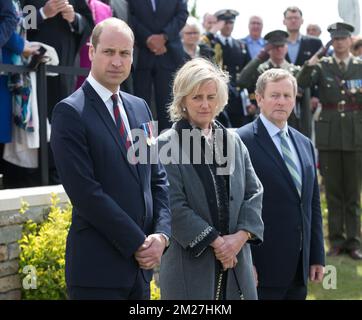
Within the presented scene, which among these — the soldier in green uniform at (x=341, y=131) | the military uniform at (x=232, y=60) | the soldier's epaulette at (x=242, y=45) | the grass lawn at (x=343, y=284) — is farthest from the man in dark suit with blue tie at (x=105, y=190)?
the soldier's epaulette at (x=242, y=45)

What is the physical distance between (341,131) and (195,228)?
4.43 metres

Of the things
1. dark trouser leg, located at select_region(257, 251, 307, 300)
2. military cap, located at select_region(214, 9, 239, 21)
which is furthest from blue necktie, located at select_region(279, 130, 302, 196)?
military cap, located at select_region(214, 9, 239, 21)

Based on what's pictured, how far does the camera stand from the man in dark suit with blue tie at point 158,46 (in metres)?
7.31

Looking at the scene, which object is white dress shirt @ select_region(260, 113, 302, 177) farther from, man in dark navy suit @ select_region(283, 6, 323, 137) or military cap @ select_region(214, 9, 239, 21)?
military cap @ select_region(214, 9, 239, 21)

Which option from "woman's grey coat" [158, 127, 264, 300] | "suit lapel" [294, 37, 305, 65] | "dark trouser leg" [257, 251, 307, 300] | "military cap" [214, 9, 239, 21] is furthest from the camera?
"military cap" [214, 9, 239, 21]

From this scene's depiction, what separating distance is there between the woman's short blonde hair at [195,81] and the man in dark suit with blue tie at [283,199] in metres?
0.68

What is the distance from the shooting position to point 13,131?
6.11 meters

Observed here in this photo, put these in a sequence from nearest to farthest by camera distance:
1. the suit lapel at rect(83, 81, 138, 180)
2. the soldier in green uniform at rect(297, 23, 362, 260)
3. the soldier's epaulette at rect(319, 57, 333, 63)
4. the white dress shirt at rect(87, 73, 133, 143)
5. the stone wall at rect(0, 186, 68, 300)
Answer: the suit lapel at rect(83, 81, 138, 180), the white dress shirt at rect(87, 73, 133, 143), the stone wall at rect(0, 186, 68, 300), the soldier in green uniform at rect(297, 23, 362, 260), the soldier's epaulette at rect(319, 57, 333, 63)

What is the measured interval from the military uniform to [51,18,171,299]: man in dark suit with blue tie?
4861 millimetres

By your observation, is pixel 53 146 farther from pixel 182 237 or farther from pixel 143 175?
pixel 182 237

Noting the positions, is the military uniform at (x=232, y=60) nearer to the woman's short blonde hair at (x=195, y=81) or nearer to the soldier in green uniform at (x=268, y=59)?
the soldier in green uniform at (x=268, y=59)

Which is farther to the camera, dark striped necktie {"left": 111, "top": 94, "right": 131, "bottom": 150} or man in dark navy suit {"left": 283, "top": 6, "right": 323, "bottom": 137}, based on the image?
man in dark navy suit {"left": 283, "top": 6, "right": 323, "bottom": 137}

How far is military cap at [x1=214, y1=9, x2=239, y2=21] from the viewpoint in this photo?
30.3 feet

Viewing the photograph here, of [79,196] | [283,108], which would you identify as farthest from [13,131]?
[79,196]
